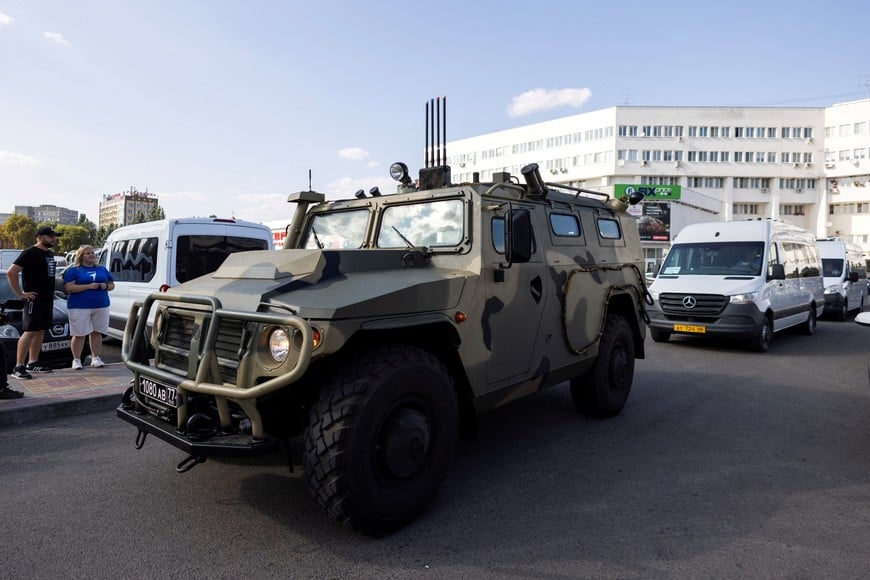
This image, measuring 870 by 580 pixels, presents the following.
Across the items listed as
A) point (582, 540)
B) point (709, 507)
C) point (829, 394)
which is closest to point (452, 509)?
point (582, 540)

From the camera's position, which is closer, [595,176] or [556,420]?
[556,420]

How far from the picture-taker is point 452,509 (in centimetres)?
363

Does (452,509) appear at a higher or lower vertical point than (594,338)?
lower

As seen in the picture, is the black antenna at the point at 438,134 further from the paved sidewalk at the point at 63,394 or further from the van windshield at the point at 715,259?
the van windshield at the point at 715,259

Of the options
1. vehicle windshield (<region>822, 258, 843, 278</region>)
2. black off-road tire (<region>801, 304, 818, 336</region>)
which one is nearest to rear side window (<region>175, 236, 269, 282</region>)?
black off-road tire (<region>801, 304, 818, 336</region>)

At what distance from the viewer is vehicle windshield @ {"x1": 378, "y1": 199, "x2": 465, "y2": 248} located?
4184mm

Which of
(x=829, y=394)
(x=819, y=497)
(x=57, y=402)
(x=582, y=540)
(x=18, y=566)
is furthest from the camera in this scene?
(x=829, y=394)

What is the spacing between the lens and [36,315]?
261 inches

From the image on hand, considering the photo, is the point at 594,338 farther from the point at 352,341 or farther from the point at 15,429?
the point at 15,429

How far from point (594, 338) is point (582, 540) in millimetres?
2348

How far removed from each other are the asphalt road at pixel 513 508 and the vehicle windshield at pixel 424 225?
5.54 ft

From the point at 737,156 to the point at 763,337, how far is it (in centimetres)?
6490

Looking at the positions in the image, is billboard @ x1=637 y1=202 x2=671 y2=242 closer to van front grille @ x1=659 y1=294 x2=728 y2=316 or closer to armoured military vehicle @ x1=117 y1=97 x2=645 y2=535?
van front grille @ x1=659 y1=294 x2=728 y2=316

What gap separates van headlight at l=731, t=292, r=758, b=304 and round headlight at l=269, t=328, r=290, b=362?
8502 millimetres
